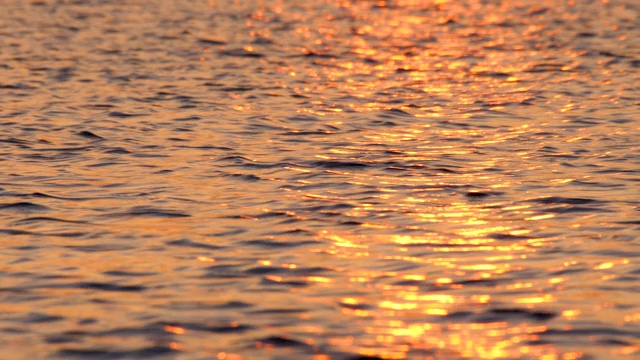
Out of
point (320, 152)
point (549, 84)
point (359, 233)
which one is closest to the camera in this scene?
point (359, 233)

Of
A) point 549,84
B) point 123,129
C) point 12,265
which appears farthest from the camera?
point 549,84

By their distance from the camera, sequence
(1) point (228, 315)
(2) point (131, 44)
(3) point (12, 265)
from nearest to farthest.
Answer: (1) point (228, 315), (3) point (12, 265), (2) point (131, 44)

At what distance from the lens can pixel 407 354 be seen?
7.88m

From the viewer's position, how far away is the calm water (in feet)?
27.8

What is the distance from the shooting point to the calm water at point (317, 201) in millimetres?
8461

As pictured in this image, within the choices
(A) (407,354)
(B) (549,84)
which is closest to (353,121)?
(B) (549,84)

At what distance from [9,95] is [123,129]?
12.0ft

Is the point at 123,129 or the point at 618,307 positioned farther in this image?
the point at 123,129

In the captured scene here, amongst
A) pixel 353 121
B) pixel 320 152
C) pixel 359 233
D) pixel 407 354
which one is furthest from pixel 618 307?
pixel 353 121

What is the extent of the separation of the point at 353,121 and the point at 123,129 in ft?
11.3

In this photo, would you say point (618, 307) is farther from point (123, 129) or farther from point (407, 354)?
point (123, 129)

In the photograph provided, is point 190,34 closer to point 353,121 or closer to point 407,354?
point 353,121

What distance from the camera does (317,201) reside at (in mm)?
12383

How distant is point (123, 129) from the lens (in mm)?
16766
